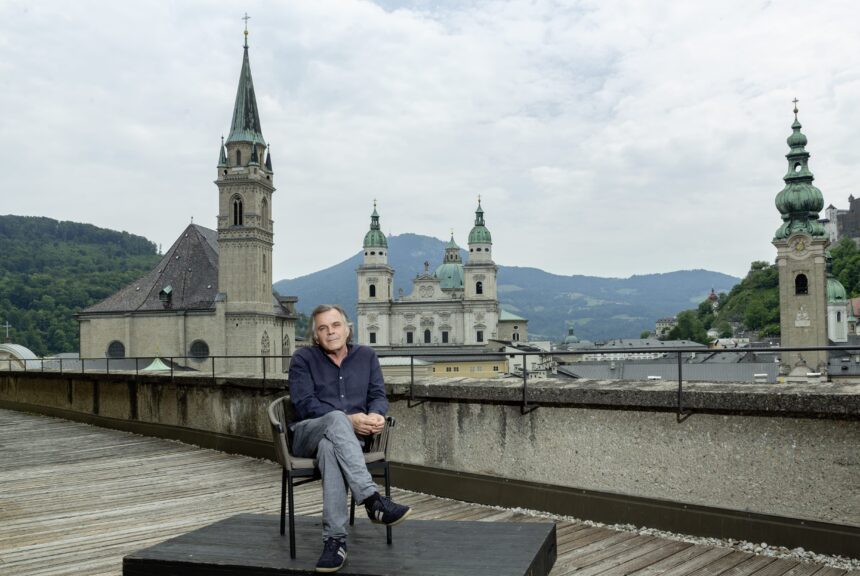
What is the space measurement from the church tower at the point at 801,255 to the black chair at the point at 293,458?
3161 inches

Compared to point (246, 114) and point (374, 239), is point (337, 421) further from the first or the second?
point (374, 239)

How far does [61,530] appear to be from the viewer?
543cm

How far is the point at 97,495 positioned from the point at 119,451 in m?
2.76

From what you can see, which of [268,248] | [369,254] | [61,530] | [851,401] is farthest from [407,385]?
[369,254]

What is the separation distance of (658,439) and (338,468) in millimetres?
2418

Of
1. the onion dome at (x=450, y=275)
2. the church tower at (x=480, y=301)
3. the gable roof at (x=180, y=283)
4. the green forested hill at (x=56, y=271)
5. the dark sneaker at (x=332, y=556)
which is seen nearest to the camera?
the dark sneaker at (x=332, y=556)

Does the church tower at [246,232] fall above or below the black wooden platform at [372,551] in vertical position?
above

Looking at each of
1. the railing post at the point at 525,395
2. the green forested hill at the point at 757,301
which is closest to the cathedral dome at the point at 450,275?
the green forested hill at the point at 757,301

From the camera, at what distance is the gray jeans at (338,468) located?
12.0 feet

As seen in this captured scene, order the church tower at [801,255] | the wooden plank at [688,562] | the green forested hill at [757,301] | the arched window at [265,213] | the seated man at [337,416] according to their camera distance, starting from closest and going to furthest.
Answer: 1. the seated man at [337,416]
2. the wooden plank at [688,562]
3. the arched window at [265,213]
4. the church tower at [801,255]
5. the green forested hill at [757,301]

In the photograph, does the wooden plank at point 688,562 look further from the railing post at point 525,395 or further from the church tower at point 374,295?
the church tower at point 374,295

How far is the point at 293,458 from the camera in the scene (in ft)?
13.0

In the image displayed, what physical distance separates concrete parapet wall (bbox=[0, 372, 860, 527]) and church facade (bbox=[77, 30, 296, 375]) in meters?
59.3

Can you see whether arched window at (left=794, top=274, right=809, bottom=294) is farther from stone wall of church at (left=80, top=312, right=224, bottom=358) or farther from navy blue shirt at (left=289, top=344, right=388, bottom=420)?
navy blue shirt at (left=289, top=344, right=388, bottom=420)
